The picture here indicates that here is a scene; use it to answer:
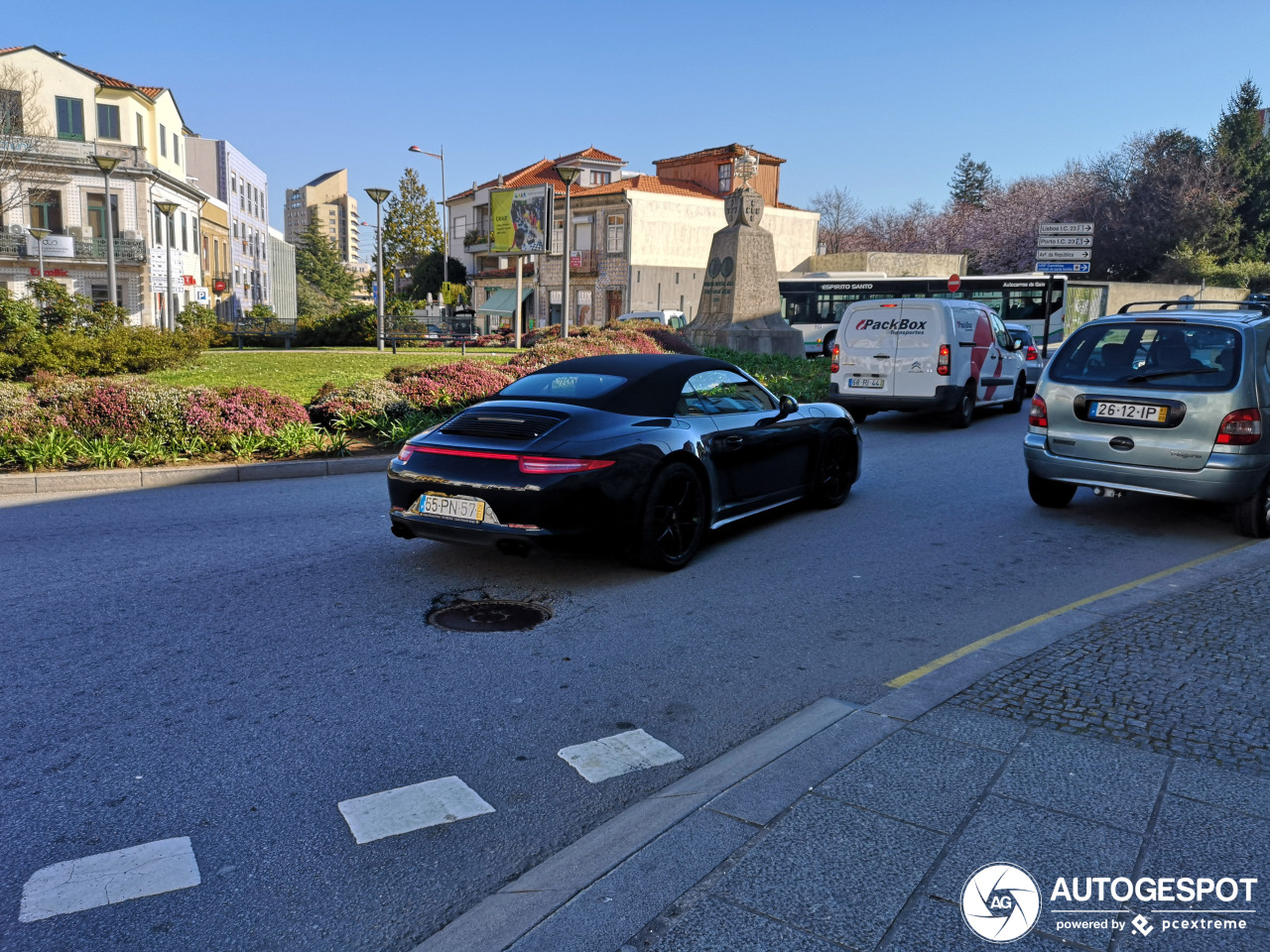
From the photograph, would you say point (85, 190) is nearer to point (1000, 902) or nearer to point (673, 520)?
point (673, 520)

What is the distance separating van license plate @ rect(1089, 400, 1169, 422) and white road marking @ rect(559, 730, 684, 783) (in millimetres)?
5465

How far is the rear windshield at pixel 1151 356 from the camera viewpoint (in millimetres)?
7453

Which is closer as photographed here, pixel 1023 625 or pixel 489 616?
pixel 1023 625

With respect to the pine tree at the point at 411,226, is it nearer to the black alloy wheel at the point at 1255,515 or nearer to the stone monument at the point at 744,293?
the stone monument at the point at 744,293

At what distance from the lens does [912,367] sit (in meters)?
14.2

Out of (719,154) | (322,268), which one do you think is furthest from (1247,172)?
(322,268)

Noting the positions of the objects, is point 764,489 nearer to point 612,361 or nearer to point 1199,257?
point 612,361

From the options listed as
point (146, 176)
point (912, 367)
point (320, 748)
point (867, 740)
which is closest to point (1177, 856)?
point (867, 740)

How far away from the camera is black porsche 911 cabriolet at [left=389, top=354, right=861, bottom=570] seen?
5836 mm

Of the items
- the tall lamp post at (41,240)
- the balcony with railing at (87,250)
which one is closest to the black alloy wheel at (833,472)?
the tall lamp post at (41,240)

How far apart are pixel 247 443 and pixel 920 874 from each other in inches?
377

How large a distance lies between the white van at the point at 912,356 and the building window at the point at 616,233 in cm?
4384

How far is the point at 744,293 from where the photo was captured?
25203 millimetres

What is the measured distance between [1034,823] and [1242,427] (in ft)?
17.9
